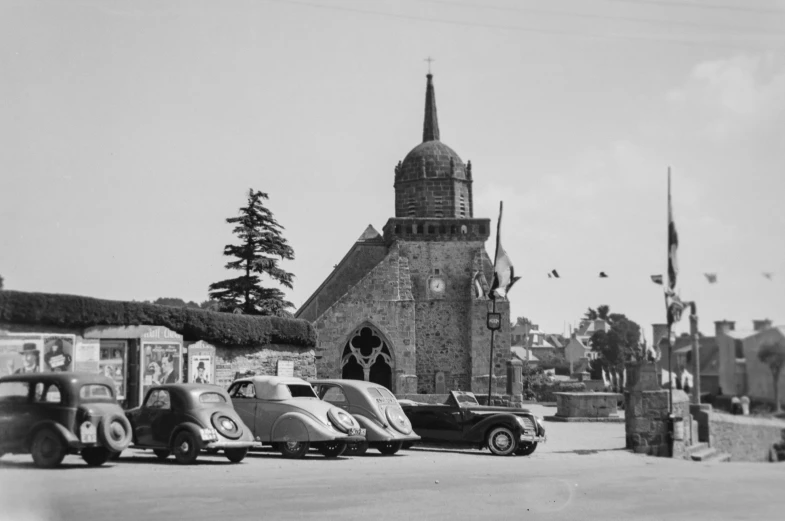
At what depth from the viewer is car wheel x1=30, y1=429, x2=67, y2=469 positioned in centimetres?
1167

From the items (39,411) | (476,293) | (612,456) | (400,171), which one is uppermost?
(400,171)

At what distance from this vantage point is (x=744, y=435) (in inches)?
719

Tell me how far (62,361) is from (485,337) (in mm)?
26984

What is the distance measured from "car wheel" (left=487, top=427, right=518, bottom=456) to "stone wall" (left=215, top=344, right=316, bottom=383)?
23.0 ft

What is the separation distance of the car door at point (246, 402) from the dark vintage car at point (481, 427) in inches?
178

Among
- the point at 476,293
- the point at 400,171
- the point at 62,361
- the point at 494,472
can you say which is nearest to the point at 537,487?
the point at 494,472

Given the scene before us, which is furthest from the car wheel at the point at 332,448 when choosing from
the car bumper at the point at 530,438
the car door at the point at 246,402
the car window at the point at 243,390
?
the car bumper at the point at 530,438

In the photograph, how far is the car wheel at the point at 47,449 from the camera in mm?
11672

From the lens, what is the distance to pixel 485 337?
4125 centimetres

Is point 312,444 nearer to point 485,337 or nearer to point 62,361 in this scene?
point 62,361

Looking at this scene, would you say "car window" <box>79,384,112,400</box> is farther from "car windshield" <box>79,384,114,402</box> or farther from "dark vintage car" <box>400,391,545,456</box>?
"dark vintage car" <box>400,391,545,456</box>

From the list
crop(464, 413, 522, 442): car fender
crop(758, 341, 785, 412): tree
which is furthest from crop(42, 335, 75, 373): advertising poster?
crop(758, 341, 785, 412): tree

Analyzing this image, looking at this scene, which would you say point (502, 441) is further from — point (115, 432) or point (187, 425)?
point (115, 432)

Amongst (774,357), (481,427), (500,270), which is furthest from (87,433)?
(500,270)
